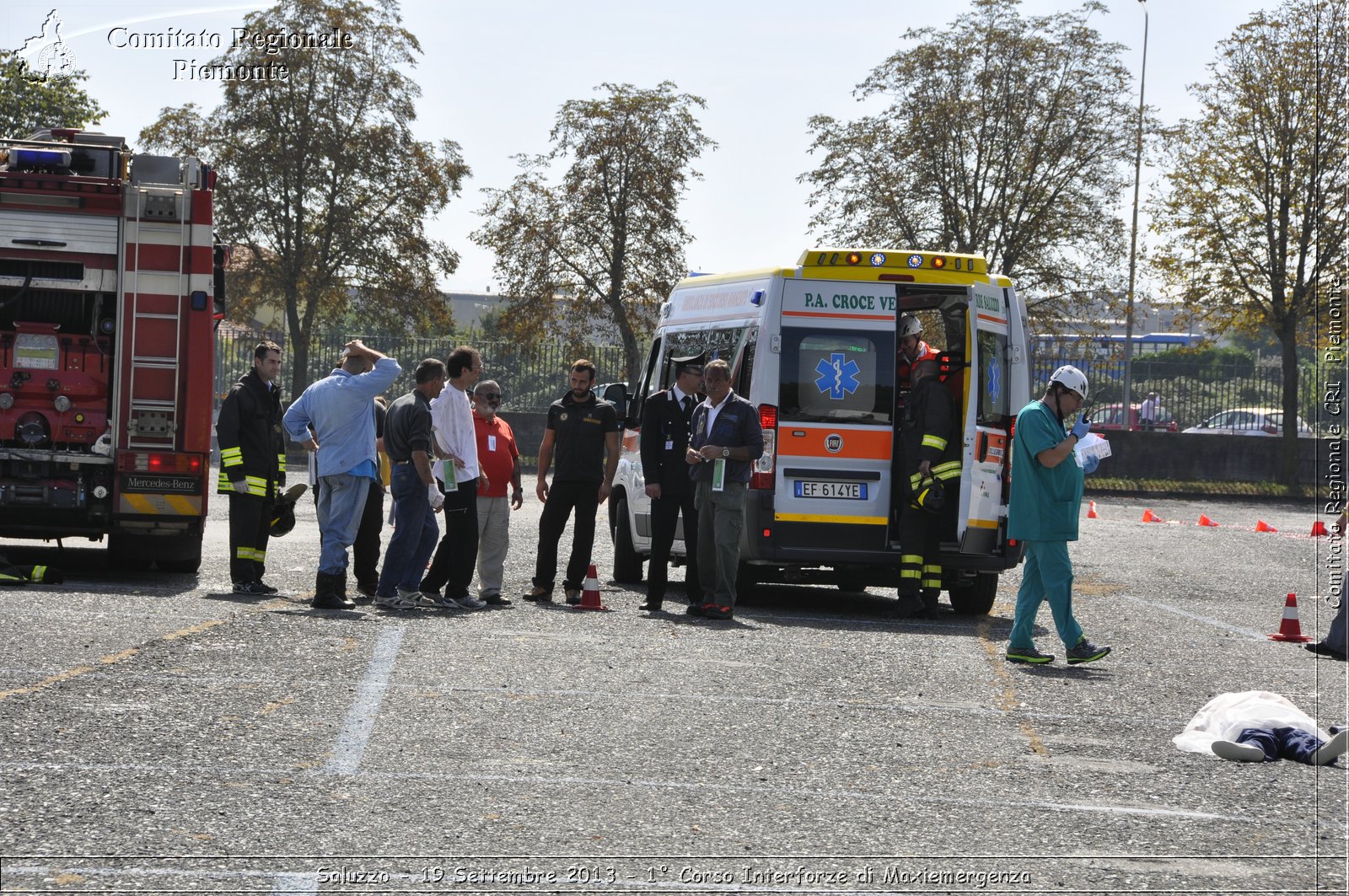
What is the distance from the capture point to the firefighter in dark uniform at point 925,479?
12.0m

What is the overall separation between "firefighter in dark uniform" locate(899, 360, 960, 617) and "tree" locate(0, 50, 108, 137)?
3264cm

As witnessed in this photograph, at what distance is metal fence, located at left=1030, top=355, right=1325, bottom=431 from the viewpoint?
35531mm

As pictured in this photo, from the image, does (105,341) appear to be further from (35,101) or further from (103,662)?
(35,101)

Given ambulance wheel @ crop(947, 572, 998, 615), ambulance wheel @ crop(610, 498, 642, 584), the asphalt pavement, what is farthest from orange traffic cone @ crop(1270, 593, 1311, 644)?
ambulance wheel @ crop(610, 498, 642, 584)

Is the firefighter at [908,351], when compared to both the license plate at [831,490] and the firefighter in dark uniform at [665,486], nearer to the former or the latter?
the license plate at [831,490]

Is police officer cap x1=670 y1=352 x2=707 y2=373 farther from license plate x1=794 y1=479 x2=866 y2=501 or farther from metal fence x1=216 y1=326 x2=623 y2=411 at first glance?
metal fence x1=216 y1=326 x2=623 y2=411

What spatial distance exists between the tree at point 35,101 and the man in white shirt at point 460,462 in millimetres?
31433

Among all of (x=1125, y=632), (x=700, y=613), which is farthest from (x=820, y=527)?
(x=1125, y=632)

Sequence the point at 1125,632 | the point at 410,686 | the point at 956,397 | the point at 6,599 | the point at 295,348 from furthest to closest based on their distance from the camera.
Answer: the point at 295,348 → the point at 956,397 → the point at 1125,632 → the point at 6,599 → the point at 410,686

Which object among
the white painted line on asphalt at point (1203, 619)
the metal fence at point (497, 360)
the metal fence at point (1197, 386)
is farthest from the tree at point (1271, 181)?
the white painted line on asphalt at point (1203, 619)

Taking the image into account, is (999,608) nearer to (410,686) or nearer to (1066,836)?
(410,686)

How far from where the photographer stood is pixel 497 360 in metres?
37.2

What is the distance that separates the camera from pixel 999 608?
45.2 feet

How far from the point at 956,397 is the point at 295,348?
93.8 ft
